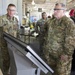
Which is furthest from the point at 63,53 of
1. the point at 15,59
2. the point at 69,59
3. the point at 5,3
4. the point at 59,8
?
the point at 5,3

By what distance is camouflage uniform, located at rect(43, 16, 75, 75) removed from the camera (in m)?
2.83

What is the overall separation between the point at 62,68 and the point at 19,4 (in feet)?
14.8

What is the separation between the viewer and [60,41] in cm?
298

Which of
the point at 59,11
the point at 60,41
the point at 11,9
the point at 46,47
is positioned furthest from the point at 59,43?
the point at 11,9

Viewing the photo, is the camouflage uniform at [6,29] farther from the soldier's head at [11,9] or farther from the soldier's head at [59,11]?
the soldier's head at [59,11]

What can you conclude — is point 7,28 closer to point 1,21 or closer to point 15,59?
point 1,21

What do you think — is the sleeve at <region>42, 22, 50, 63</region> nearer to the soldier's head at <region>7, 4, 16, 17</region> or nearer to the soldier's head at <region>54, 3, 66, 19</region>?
the soldier's head at <region>54, 3, 66, 19</region>

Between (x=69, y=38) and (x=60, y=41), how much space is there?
21 cm

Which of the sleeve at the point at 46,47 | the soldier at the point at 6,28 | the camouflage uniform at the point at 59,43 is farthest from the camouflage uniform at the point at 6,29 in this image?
the camouflage uniform at the point at 59,43

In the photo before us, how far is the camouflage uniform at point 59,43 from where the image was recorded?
283 centimetres

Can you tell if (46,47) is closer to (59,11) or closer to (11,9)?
(59,11)

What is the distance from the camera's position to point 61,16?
2.96 metres

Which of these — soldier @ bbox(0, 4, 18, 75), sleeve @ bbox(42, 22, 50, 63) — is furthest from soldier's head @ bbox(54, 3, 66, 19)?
soldier @ bbox(0, 4, 18, 75)

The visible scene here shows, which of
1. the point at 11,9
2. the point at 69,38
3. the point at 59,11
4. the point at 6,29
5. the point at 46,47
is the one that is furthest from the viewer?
the point at 6,29
